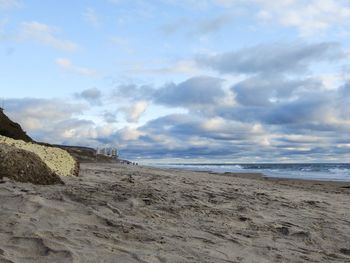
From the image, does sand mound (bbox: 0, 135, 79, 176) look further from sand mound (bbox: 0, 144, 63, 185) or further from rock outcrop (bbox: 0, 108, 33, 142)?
rock outcrop (bbox: 0, 108, 33, 142)

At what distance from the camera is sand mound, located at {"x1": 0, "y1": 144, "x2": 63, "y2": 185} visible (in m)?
8.13


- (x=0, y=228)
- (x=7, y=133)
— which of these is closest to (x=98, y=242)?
(x=0, y=228)

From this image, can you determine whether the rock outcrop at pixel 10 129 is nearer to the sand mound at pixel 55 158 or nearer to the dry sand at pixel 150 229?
the sand mound at pixel 55 158

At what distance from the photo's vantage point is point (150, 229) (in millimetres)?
5750

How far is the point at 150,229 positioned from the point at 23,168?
3.71 meters

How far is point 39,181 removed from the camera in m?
8.25

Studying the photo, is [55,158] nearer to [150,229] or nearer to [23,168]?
[23,168]

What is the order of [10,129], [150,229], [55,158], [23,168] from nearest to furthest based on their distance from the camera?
[150,229], [23,168], [55,158], [10,129]

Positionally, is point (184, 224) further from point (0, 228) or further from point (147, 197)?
point (0, 228)

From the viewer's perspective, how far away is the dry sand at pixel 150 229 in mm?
4723

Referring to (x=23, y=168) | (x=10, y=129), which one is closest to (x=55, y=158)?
(x=23, y=168)

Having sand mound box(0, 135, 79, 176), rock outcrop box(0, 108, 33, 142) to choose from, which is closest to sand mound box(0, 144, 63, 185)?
sand mound box(0, 135, 79, 176)

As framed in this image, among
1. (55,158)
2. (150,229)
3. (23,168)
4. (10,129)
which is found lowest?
(150,229)

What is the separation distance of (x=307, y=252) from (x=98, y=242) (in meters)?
2.74
